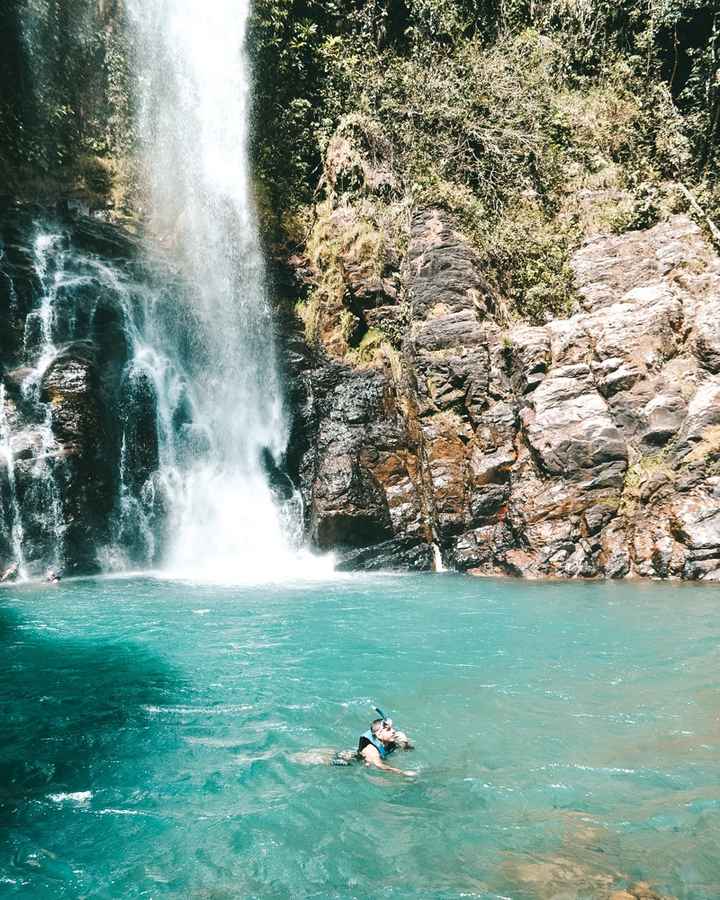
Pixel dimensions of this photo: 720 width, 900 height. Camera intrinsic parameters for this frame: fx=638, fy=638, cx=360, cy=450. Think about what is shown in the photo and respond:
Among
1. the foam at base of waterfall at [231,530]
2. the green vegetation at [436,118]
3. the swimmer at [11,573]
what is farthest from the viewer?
the green vegetation at [436,118]

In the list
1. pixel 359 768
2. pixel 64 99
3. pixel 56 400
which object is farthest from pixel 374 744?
pixel 64 99

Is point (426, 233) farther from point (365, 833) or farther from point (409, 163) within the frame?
point (365, 833)

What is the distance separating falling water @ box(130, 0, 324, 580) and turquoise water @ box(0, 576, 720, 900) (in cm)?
747

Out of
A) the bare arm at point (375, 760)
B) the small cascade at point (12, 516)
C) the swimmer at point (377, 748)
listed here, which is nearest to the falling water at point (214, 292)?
the small cascade at point (12, 516)

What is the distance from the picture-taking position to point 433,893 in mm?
4203

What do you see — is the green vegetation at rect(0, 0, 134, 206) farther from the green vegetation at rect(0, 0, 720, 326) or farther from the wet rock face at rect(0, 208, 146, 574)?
the wet rock face at rect(0, 208, 146, 574)

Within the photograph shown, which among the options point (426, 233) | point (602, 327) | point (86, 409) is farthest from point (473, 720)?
point (426, 233)

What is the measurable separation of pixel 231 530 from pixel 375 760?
14035 mm

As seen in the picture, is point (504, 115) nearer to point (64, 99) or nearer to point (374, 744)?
point (64, 99)

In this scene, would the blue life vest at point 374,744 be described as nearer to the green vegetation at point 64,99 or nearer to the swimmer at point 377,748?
the swimmer at point 377,748

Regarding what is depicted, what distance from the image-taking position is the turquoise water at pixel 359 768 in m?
4.46

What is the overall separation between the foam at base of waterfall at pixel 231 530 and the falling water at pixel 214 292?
3cm

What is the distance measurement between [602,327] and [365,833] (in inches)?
597

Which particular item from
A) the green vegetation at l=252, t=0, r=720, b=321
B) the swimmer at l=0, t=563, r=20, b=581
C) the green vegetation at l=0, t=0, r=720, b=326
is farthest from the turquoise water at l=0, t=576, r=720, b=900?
the green vegetation at l=252, t=0, r=720, b=321
